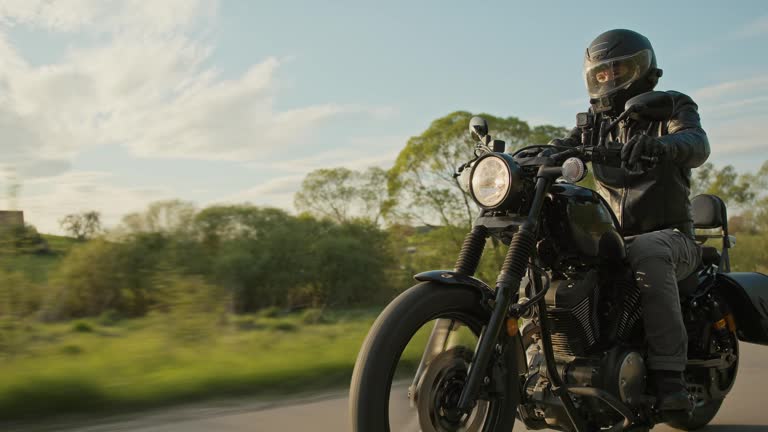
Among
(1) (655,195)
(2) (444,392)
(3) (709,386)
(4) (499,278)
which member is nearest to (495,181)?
(4) (499,278)

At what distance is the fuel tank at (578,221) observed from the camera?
2811mm

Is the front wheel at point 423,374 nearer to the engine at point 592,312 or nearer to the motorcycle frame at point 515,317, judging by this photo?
the motorcycle frame at point 515,317

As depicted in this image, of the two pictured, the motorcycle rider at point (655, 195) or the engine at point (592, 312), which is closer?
the engine at point (592, 312)

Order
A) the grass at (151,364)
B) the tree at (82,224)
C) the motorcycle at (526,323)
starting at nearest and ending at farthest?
the motorcycle at (526,323) → the grass at (151,364) → the tree at (82,224)

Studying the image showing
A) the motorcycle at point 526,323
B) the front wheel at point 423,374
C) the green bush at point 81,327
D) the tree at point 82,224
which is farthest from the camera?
the tree at point 82,224

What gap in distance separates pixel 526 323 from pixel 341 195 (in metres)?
7.46

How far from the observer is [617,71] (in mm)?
3428

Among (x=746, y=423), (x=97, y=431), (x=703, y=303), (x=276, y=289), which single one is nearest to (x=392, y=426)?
(x=97, y=431)

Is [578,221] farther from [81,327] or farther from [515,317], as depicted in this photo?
[81,327]

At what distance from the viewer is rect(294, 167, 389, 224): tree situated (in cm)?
936

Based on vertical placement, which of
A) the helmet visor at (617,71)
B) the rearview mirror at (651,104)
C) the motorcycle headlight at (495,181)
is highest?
the helmet visor at (617,71)

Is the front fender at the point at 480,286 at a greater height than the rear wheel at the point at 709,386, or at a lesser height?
greater

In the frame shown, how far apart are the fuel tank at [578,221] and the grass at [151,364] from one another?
2.28m

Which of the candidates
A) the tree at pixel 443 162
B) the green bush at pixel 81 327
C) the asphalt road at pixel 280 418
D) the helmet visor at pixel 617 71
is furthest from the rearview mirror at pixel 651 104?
the tree at pixel 443 162
